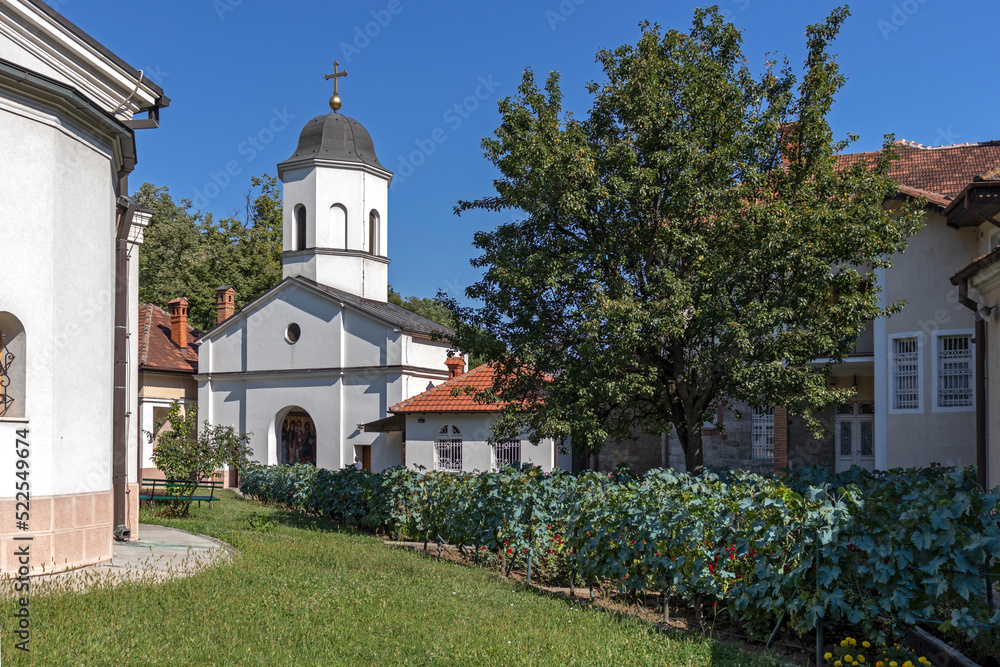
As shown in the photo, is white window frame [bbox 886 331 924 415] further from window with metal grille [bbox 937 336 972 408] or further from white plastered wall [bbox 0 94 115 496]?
white plastered wall [bbox 0 94 115 496]

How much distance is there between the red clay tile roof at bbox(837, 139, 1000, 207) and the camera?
20.0 meters

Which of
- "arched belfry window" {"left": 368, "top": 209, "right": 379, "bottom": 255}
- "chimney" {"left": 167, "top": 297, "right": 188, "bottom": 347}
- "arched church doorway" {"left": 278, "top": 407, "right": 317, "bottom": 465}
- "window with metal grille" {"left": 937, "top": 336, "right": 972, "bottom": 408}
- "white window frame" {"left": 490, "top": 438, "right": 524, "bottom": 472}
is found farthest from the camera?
"chimney" {"left": 167, "top": 297, "right": 188, "bottom": 347}

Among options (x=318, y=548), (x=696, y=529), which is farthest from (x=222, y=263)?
(x=696, y=529)

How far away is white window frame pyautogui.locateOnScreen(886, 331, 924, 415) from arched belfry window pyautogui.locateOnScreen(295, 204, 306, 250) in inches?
910

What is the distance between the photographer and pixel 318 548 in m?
Answer: 13.1

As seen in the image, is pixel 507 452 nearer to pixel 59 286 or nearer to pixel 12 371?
pixel 59 286

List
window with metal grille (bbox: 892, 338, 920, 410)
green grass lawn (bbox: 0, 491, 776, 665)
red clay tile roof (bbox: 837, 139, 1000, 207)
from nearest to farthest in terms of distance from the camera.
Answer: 1. green grass lawn (bbox: 0, 491, 776, 665)
2. window with metal grille (bbox: 892, 338, 920, 410)
3. red clay tile roof (bbox: 837, 139, 1000, 207)

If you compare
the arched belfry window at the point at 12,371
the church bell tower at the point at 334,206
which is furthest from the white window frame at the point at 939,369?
the church bell tower at the point at 334,206

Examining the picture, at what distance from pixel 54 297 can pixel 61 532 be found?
9.21 feet

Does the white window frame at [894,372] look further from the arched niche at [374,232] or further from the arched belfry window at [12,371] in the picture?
the arched niche at [374,232]

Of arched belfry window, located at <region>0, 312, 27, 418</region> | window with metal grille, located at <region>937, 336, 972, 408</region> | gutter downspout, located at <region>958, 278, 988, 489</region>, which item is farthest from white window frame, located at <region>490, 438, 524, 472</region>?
arched belfry window, located at <region>0, 312, 27, 418</region>

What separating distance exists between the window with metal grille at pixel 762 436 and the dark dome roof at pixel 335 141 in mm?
19116

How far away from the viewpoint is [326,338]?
105 feet

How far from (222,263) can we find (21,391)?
36.5 m
